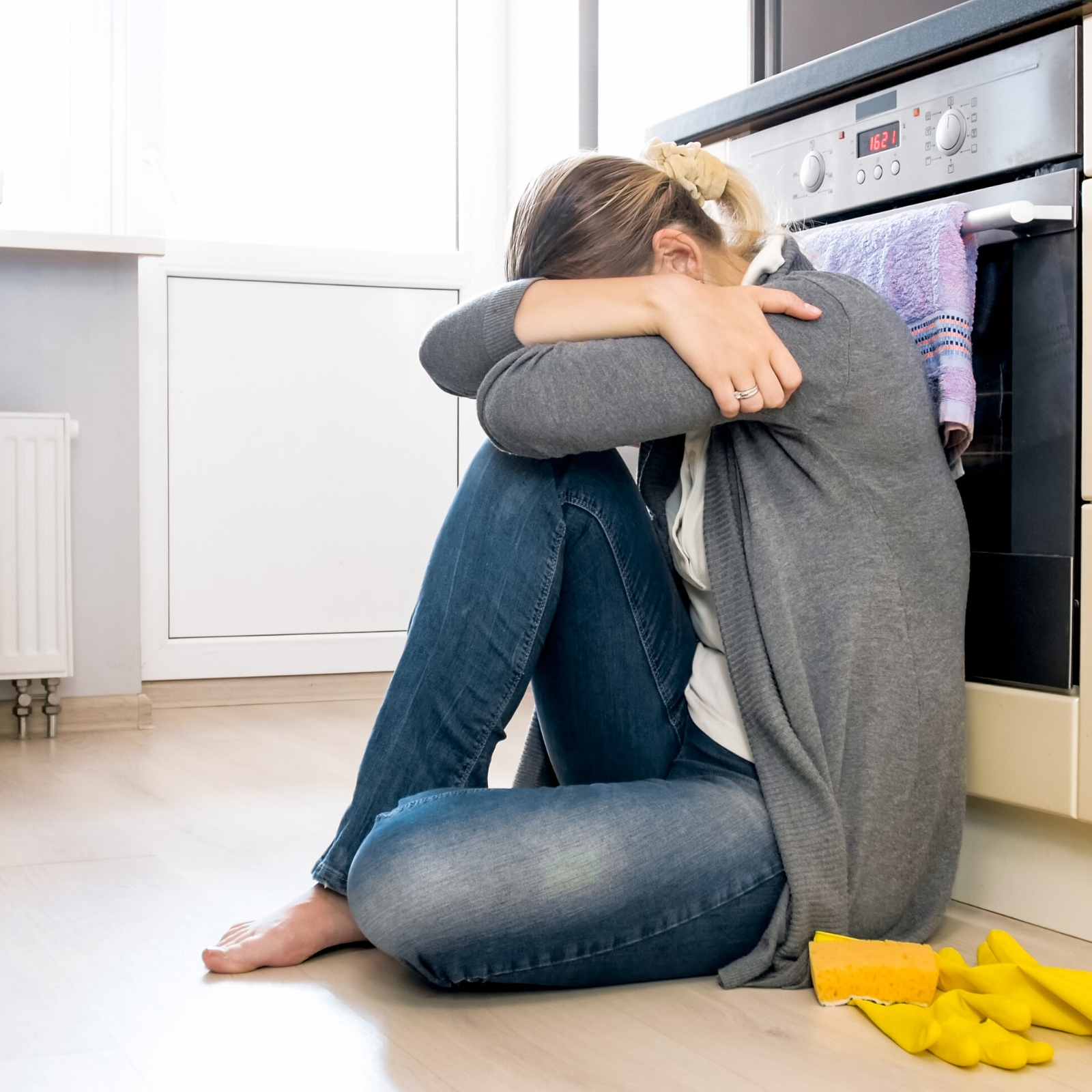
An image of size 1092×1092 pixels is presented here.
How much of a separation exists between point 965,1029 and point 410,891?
0.41 m

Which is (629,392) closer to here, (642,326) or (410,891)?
(642,326)

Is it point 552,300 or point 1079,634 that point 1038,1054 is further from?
point 552,300

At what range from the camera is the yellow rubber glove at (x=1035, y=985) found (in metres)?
0.99

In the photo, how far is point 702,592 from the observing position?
47.2 inches

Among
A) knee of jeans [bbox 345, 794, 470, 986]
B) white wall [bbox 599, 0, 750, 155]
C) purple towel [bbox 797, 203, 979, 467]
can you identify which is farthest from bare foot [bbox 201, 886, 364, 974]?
white wall [bbox 599, 0, 750, 155]

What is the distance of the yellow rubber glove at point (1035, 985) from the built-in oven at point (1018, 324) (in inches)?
11.0

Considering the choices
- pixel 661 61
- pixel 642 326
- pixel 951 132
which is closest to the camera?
pixel 642 326

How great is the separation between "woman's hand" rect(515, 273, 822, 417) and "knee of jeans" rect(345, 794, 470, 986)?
0.40m

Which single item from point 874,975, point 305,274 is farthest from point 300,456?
point 874,975

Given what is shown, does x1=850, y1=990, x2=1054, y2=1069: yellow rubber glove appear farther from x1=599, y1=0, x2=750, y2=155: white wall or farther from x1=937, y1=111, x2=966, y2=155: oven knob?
x1=599, y1=0, x2=750, y2=155: white wall

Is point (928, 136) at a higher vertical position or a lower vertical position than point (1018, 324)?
higher

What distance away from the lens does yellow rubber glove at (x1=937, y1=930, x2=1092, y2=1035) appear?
3.23 ft

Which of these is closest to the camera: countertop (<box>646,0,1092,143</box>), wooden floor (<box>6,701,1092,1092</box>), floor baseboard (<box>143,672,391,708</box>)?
wooden floor (<box>6,701,1092,1092</box>)

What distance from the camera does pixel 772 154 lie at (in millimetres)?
1538
